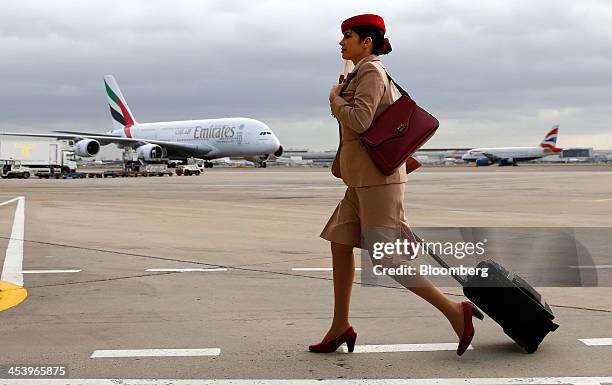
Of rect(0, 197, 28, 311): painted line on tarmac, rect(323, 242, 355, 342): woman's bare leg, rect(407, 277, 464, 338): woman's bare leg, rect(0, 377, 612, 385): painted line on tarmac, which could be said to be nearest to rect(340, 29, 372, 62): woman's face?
rect(323, 242, 355, 342): woman's bare leg

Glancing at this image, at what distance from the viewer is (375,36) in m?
4.82

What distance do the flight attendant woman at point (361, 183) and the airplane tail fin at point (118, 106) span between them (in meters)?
75.2

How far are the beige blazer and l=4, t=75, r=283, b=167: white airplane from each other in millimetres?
55434

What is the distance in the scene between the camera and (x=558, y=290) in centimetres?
699

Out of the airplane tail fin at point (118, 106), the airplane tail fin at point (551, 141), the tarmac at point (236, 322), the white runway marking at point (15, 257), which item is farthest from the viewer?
the airplane tail fin at point (551, 141)

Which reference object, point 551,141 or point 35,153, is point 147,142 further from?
point 551,141

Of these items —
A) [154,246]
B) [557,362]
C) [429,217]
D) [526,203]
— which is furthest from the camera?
[526,203]

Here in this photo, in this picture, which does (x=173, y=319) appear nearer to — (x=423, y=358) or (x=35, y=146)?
(x=423, y=358)

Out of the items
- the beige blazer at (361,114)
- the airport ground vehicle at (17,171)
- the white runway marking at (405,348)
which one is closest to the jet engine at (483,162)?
the airport ground vehicle at (17,171)

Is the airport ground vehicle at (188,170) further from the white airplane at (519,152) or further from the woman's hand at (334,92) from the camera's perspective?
the white airplane at (519,152)

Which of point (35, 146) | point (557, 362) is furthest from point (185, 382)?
point (35, 146)

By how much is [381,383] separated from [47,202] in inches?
746

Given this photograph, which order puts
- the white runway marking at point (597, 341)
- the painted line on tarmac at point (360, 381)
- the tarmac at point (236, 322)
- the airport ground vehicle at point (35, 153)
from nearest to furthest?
the painted line on tarmac at point (360, 381)
the tarmac at point (236, 322)
the white runway marking at point (597, 341)
the airport ground vehicle at point (35, 153)

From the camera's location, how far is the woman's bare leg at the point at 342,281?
489 cm
